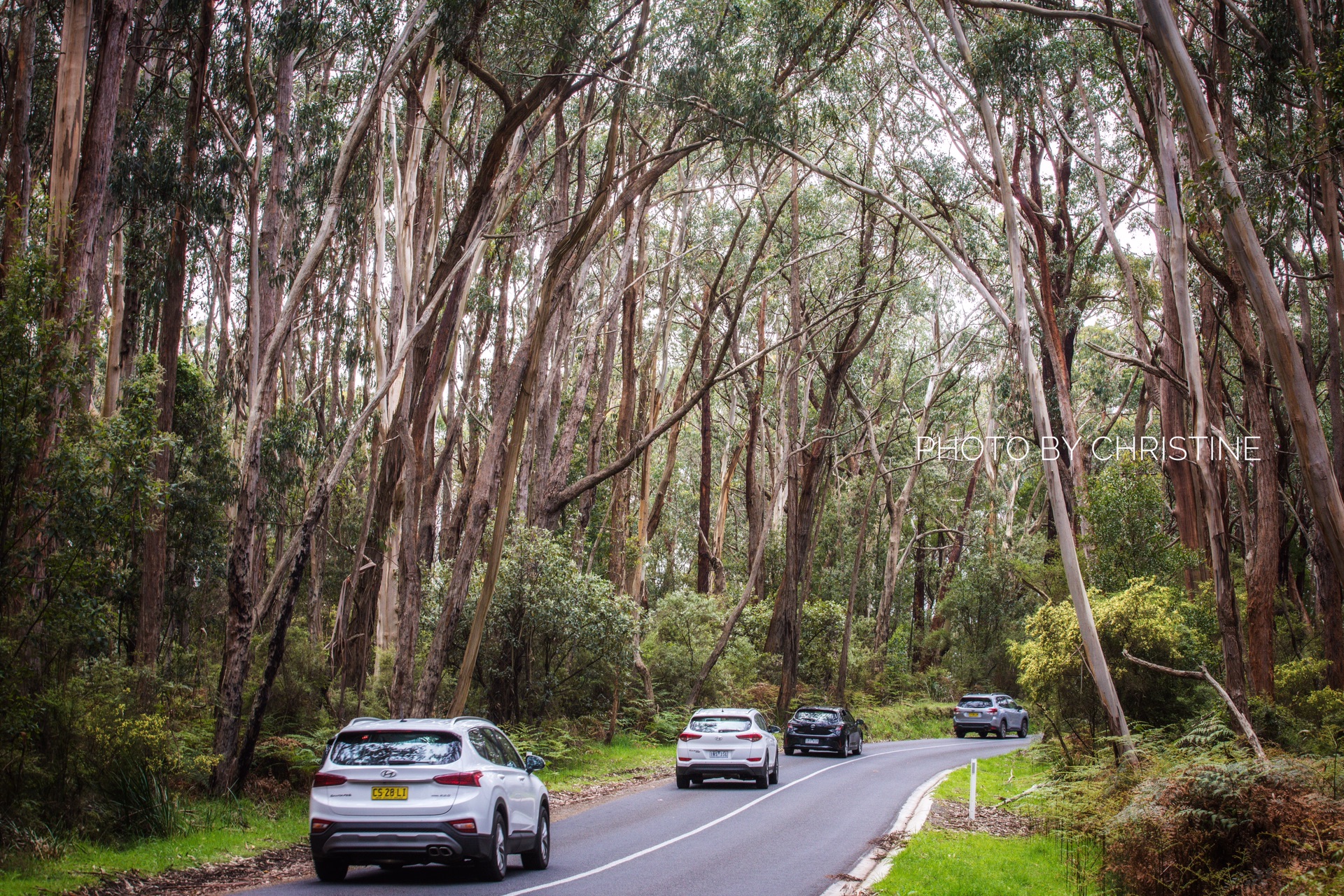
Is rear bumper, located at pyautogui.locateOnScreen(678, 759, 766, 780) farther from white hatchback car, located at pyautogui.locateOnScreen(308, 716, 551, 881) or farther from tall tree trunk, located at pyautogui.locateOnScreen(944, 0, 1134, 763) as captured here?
white hatchback car, located at pyautogui.locateOnScreen(308, 716, 551, 881)

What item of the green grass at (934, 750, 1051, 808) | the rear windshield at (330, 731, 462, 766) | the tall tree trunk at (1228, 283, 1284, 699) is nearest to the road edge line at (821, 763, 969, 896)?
the green grass at (934, 750, 1051, 808)

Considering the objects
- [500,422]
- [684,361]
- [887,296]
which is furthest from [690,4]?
[684,361]

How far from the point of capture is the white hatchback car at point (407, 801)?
28.8 feet

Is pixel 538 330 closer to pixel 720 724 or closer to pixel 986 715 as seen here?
pixel 720 724

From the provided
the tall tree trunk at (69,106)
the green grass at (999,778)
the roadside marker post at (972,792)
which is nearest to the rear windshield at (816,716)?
the green grass at (999,778)

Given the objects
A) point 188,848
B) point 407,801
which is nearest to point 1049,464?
point 407,801

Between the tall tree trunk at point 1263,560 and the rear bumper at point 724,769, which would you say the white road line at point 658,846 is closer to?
the rear bumper at point 724,769

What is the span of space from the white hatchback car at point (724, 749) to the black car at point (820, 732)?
25.0 feet

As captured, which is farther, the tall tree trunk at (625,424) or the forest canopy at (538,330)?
the tall tree trunk at (625,424)

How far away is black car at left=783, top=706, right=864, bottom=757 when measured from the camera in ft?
84.8

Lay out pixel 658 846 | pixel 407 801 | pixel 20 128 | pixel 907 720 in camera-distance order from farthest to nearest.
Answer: pixel 907 720 < pixel 20 128 < pixel 658 846 < pixel 407 801

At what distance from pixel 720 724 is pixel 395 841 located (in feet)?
33.3

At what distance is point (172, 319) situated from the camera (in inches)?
691

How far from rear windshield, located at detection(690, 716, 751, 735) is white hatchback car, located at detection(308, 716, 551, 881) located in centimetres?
902
